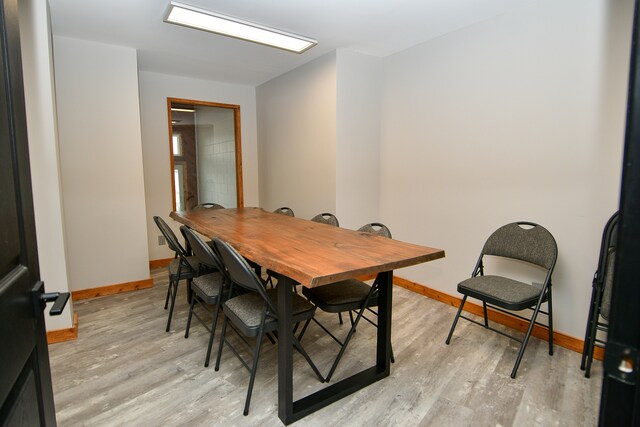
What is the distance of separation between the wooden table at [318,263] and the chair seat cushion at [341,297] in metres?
0.13

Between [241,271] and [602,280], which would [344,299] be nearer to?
[241,271]

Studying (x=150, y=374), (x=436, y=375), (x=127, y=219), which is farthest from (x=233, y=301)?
(x=127, y=219)

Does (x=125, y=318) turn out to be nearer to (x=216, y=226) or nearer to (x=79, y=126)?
(x=216, y=226)

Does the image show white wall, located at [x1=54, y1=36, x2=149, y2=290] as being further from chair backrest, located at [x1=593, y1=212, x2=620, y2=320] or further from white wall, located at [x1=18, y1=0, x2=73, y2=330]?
chair backrest, located at [x1=593, y1=212, x2=620, y2=320]

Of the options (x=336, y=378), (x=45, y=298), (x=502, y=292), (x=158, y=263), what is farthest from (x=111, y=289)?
(x=502, y=292)

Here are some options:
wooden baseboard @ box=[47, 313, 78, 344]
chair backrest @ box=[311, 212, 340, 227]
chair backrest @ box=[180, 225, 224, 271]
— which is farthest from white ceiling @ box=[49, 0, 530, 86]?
wooden baseboard @ box=[47, 313, 78, 344]

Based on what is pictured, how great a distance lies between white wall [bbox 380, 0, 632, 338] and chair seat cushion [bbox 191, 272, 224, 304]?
208cm

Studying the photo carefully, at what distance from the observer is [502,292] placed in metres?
2.26

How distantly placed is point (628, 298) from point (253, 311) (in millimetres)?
1676

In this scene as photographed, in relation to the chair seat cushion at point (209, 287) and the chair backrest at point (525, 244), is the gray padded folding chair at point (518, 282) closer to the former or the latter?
the chair backrest at point (525, 244)

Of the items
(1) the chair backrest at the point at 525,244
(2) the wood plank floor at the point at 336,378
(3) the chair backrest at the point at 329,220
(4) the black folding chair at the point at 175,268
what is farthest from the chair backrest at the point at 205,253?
(1) the chair backrest at the point at 525,244

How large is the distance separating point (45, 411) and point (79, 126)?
316 centimetres

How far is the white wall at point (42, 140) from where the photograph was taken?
2.24 m

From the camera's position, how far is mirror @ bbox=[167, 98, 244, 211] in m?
5.09
